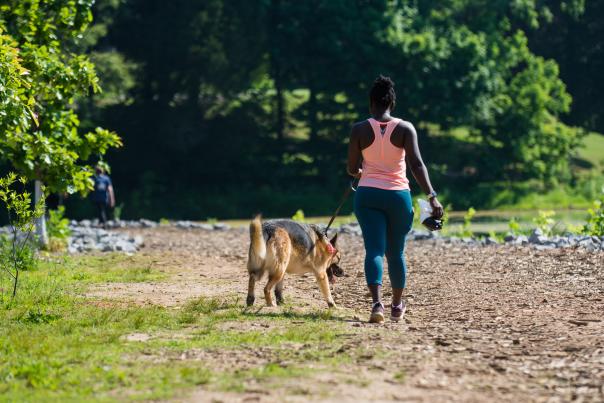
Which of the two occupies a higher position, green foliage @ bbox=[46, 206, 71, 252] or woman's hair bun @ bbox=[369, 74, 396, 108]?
woman's hair bun @ bbox=[369, 74, 396, 108]

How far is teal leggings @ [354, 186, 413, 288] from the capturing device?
985cm

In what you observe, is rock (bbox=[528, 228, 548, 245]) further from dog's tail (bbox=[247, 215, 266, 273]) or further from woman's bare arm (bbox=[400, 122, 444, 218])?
woman's bare arm (bbox=[400, 122, 444, 218])

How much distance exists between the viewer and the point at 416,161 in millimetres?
9789

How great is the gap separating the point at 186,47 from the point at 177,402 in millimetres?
36301

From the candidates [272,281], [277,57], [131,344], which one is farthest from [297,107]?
[131,344]

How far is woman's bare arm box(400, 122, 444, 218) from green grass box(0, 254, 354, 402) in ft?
4.77

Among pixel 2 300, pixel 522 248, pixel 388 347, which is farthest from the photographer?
pixel 522 248

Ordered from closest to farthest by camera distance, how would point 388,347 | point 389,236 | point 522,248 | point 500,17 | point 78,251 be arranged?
1. point 388,347
2. point 389,236
3. point 522,248
4. point 78,251
5. point 500,17

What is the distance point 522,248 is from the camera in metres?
17.8

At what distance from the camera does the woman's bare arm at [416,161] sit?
9.71 metres

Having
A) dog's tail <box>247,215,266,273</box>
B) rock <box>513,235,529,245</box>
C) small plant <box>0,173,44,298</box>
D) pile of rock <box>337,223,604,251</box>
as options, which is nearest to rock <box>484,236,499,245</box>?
pile of rock <box>337,223,604,251</box>

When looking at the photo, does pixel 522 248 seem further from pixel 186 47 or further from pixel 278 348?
pixel 186 47

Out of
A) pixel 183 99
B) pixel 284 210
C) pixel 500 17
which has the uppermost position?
pixel 500 17

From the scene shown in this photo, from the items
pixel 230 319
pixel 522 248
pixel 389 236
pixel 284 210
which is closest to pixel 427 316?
pixel 389 236
